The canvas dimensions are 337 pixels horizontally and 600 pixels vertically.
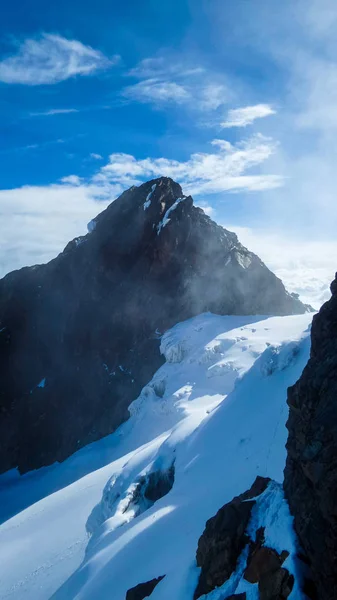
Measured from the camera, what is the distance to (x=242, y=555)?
1115 cm

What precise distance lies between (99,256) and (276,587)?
192 feet

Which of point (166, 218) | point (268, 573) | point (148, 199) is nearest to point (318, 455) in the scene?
point (268, 573)

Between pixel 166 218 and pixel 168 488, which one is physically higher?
pixel 166 218

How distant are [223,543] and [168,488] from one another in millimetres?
11998

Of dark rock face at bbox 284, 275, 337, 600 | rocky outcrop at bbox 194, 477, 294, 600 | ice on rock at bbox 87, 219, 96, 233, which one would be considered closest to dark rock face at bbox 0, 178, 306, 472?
ice on rock at bbox 87, 219, 96, 233

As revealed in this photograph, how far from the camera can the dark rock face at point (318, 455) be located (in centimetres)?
895

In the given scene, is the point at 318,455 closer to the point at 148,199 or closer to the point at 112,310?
the point at 112,310

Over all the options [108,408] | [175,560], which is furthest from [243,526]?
[108,408]

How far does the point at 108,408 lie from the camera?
189 ft

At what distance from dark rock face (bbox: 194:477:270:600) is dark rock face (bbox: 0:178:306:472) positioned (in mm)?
42447

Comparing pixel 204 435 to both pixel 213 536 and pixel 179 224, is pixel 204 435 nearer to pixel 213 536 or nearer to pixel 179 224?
pixel 213 536

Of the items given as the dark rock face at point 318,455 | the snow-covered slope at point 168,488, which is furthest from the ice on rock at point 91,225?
the dark rock face at point 318,455

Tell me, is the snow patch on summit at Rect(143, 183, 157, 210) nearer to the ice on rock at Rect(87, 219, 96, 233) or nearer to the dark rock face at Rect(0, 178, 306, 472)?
the dark rock face at Rect(0, 178, 306, 472)

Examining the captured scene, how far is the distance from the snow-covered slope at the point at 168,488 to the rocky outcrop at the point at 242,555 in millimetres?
507
